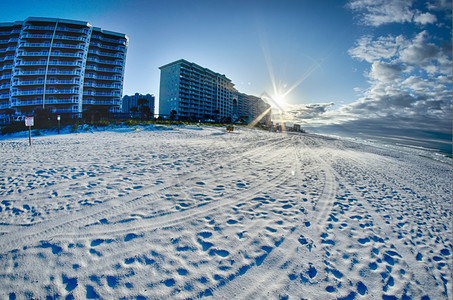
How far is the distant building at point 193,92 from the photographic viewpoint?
2950 inches

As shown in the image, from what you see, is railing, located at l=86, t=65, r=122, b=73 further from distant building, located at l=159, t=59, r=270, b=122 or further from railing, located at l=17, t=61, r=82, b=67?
distant building, located at l=159, t=59, r=270, b=122

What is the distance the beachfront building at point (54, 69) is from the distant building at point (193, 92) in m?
25.7

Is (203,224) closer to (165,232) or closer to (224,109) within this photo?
(165,232)

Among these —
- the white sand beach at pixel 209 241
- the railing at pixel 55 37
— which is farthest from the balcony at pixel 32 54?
the white sand beach at pixel 209 241

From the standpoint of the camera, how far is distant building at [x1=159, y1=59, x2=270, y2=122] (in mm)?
74938

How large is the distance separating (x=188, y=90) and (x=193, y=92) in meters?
3.17

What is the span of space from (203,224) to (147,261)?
1.30m

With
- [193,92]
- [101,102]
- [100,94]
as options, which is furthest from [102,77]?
[193,92]

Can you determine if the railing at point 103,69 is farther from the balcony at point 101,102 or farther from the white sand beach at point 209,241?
the white sand beach at point 209,241

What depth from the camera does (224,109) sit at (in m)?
104

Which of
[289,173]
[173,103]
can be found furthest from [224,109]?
[289,173]

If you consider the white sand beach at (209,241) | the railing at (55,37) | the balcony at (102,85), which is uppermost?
the railing at (55,37)

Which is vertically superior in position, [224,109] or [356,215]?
[224,109]

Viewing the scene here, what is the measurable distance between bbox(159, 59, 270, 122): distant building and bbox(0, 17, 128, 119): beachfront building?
84.2ft
